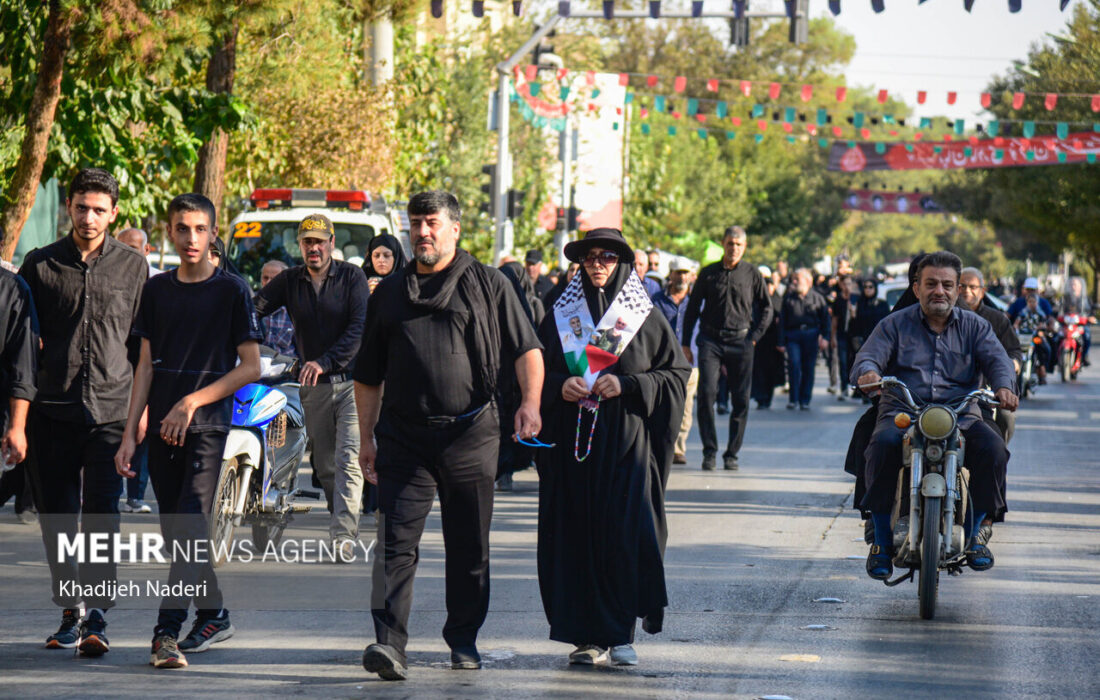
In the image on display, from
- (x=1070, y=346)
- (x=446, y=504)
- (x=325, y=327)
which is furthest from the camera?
(x=1070, y=346)

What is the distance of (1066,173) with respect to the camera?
53438mm

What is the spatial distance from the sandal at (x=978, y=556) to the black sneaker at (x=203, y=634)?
351 cm

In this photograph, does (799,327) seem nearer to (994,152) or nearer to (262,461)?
(262,461)

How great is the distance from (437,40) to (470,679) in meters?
25.7

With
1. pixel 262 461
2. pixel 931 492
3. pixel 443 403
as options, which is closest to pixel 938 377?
pixel 931 492

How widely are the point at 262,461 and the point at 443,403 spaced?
9.16ft

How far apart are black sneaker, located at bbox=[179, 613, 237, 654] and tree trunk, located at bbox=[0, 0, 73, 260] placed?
243 inches

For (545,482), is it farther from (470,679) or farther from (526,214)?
(526,214)

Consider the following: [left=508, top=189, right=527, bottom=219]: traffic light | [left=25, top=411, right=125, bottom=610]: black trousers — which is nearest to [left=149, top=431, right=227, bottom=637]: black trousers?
[left=25, top=411, right=125, bottom=610]: black trousers

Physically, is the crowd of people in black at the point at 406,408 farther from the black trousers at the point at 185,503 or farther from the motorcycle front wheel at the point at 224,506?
the motorcycle front wheel at the point at 224,506

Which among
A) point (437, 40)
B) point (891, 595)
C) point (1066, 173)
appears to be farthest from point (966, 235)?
point (891, 595)

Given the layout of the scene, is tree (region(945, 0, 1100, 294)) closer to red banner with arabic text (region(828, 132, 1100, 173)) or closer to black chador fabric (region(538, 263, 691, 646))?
red banner with arabic text (region(828, 132, 1100, 173))

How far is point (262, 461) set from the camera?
9.10 meters

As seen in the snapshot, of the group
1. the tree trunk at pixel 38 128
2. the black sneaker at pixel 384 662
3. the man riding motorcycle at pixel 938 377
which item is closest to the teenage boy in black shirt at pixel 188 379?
the black sneaker at pixel 384 662
